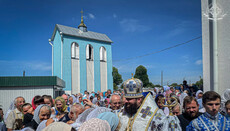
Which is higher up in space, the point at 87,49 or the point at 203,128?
the point at 87,49

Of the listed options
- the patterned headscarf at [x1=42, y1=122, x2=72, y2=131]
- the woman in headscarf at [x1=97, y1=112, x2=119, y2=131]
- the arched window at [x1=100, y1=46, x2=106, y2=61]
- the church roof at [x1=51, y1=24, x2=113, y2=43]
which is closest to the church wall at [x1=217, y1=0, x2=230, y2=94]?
the woman in headscarf at [x1=97, y1=112, x2=119, y2=131]

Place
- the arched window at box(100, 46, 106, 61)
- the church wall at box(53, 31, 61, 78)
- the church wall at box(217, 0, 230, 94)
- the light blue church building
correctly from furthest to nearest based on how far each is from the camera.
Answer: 1. the arched window at box(100, 46, 106, 61)
2. the church wall at box(53, 31, 61, 78)
3. the light blue church building
4. the church wall at box(217, 0, 230, 94)

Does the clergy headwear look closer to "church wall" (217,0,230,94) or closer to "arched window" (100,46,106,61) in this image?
"church wall" (217,0,230,94)

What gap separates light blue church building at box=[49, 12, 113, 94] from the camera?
2105cm

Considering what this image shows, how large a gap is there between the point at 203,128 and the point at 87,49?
70.8 ft

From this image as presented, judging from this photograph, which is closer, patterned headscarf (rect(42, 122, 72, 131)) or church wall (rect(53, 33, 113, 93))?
patterned headscarf (rect(42, 122, 72, 131))

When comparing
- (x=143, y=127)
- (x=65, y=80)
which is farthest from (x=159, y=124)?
(x=65, y=80)

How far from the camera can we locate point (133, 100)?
116 inches

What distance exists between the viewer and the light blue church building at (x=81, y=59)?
2105 cm

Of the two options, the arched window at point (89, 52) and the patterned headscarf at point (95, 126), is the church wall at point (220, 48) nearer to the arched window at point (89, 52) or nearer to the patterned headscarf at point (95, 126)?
the patterned headscarf at point (95, 126)

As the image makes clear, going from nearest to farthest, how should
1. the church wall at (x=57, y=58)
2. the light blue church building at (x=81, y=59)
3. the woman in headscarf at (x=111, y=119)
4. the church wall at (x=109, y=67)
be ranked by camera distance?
the woman in headscarf at (x=111, y=119), the light blue church building at (x=81, y=59), the church wall at (x=57, y=58), the church wall at (x=109, y=67)

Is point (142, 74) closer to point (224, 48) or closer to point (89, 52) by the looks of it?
point (89, 52)

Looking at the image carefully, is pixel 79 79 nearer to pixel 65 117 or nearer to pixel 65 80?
pixel 65 80

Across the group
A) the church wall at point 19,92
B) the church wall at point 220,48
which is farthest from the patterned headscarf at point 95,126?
the church wall at point 19,92
